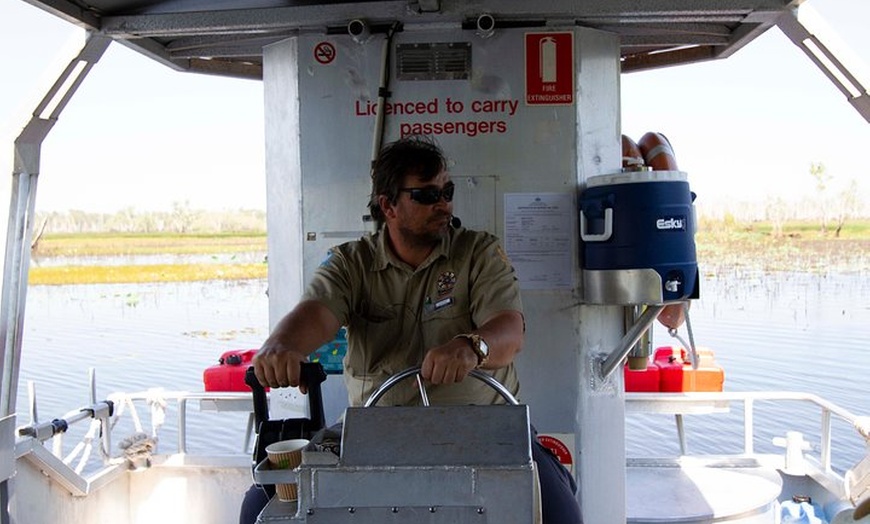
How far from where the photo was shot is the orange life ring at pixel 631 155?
141 inches

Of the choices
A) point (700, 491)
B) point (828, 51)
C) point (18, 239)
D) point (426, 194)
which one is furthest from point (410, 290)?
point (700, 491)

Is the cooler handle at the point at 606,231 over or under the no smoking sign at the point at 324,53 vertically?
under

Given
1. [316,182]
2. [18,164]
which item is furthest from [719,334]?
[18,164]

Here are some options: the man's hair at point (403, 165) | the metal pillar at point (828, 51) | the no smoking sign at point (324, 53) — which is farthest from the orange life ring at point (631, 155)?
the no smoking sign at point (324, 53)

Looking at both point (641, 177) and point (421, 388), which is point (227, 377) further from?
point (421, 388)

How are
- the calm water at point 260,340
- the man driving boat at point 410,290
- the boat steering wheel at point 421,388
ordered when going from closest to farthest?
1. the boat steering wheel at point 421,388
2. the man driving boat at point 410,290
3. the calm water at point 260,340

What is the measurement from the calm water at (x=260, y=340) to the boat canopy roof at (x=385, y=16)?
2107 mm

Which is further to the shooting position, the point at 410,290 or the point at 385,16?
the point at 385,16

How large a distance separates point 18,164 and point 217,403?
182cm

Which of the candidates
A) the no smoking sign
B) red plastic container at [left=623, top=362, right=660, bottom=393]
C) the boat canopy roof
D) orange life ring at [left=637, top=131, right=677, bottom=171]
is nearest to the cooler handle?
orange life ring at [left=637, top=131, right=677, bottom=171]

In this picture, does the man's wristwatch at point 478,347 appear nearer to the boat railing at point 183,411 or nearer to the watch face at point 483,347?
the watch face at point 483,347

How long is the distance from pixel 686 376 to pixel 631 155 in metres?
1.74

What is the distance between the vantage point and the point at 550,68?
3352 mm

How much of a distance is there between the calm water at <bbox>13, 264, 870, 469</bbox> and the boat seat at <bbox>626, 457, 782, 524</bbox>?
1.35 metres
